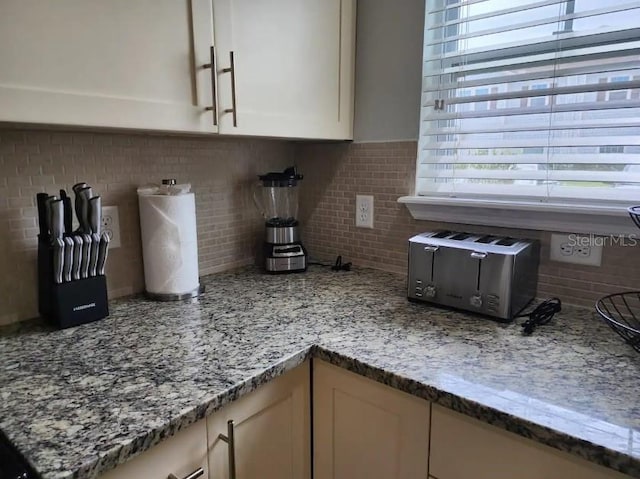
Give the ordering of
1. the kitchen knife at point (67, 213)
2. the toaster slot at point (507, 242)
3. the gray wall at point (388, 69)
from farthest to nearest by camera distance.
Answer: the gray wall at point (388, 69) → the toaster slot at point (507, 242) → the kitchen knife at point (67, 213)

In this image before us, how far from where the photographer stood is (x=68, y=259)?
1005 millimetres

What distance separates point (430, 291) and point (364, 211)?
48 cm

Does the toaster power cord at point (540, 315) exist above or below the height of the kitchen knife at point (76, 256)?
below

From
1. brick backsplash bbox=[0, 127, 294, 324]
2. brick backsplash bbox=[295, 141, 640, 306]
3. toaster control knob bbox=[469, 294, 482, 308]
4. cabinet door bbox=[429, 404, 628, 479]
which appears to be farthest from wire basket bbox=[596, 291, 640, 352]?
brick backsplash bbox=[0, 127, 294, 324]

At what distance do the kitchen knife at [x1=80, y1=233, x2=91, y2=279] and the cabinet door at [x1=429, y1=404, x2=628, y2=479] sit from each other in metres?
0.85

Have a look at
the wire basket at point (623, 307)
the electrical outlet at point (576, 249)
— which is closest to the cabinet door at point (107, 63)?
the electrical outlet at point (576, 249)

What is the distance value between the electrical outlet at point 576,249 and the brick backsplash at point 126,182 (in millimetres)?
1008

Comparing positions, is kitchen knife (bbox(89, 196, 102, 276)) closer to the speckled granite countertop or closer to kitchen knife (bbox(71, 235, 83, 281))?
kitchen knife (bbox(71, 235, 83, 281))

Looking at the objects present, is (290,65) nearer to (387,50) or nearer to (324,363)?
(387,50)

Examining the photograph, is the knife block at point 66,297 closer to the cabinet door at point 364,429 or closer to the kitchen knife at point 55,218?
the kitchen knife at point 55,218

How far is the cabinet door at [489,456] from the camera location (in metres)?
0.67

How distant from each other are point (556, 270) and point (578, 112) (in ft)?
1.41

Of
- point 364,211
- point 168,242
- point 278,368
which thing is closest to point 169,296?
point 168,242

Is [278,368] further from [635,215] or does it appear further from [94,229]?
[635,215]
